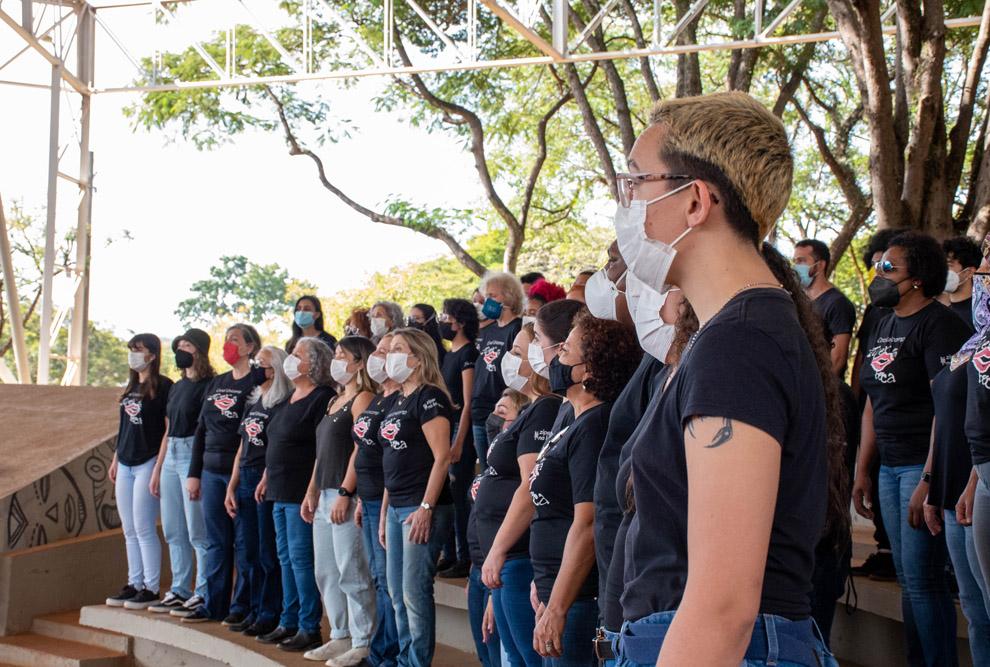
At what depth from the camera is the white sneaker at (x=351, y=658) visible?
18.4 feet

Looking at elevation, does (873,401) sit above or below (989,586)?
above

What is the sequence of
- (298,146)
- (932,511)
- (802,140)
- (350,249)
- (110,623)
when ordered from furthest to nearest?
(350,249) < (802,140) < (298,146) < (110,623) < (932,511)

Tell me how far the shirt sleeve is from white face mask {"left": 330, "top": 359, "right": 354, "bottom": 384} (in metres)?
4.78

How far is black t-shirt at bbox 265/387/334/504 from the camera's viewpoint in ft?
20.1

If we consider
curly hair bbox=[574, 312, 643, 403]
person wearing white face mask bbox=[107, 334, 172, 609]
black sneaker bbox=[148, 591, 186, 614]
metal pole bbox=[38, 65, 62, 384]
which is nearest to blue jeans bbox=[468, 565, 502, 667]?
curly hair bbox=[574, 312, 643, 403]

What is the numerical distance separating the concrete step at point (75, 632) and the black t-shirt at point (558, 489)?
15.3 feet

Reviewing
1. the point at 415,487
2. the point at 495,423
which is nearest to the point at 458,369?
the point at 415,487

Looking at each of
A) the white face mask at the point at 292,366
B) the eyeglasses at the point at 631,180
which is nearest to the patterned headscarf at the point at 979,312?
the eyeglasses at the point at 631,180

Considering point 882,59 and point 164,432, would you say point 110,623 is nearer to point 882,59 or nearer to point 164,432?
point 164,432

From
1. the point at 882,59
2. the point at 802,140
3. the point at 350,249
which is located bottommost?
the point at 882,59

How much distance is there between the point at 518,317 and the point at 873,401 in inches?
109

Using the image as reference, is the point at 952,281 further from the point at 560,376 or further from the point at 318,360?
the point at 318,360

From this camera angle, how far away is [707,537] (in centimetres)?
132

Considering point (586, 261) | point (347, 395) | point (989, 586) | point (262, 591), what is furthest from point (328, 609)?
point (586, 261)
